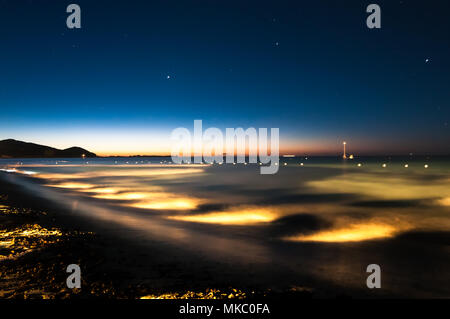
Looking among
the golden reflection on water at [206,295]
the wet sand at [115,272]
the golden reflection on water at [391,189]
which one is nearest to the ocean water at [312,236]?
the wet sand at [115,272]

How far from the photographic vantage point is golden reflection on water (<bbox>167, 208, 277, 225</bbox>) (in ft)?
47.7

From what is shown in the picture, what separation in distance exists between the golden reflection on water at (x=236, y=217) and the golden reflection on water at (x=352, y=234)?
3226 mm

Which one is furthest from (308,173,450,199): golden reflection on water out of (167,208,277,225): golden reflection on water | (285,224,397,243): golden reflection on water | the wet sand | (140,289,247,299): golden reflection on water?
(140,289,247,299): golden reflection on water

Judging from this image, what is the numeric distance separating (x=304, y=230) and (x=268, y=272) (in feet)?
18.6

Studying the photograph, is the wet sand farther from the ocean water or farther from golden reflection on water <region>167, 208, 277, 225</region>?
golden reflection on water <region>167, 208, 277, 225</region>

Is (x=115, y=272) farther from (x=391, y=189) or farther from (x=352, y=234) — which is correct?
(x=391, y=189)

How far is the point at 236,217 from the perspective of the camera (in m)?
15.7

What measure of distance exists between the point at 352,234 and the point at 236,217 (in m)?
5.79

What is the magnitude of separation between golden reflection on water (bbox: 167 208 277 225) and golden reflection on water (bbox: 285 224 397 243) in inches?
127

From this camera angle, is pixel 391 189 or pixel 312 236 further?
pixel 391 189

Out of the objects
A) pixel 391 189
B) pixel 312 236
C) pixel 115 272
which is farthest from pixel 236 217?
pixel 391 189
